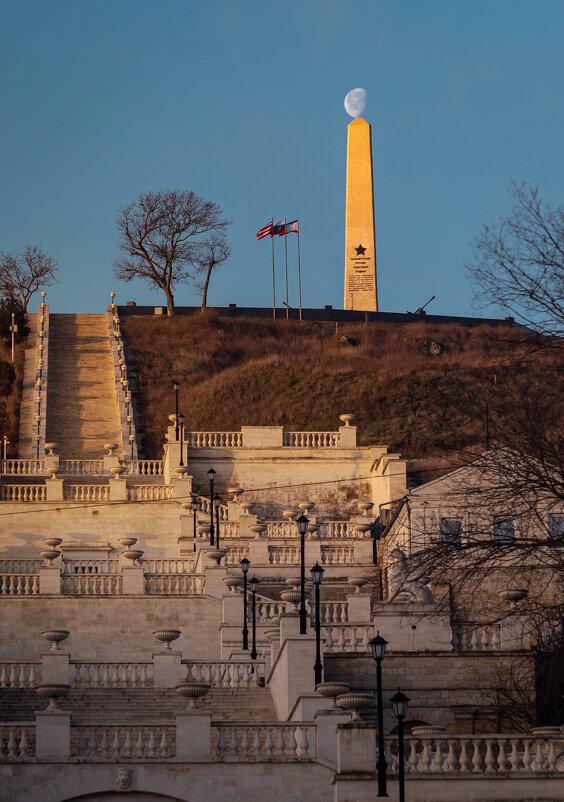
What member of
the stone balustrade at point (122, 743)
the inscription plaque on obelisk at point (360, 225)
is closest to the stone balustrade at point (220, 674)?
the stone balustrade at point (122, 743)

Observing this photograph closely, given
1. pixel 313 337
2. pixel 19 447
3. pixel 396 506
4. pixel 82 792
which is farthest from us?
pixel 313 337

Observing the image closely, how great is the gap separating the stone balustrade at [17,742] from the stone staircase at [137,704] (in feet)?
12.8

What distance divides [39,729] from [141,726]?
1.91 m

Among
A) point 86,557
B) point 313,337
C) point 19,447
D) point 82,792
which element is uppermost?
point 313,337

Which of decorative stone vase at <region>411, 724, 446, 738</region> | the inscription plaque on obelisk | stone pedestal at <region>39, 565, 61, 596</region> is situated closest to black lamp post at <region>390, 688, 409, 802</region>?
decorative stone vase at <region>411, 724, 446, 738</region>

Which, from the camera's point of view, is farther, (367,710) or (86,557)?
(86,557)

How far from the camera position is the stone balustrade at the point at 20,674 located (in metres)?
40.5

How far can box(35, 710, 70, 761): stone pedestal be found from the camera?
33875mm

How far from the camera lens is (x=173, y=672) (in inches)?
1574

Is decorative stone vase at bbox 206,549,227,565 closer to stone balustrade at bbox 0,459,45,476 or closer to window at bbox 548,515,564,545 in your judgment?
window at bbox 548,515,564,545

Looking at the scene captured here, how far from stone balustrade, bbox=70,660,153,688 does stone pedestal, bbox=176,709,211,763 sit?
Result: 6.04 metres

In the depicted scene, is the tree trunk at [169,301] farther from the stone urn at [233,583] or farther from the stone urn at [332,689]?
the stone urn at [332,689]

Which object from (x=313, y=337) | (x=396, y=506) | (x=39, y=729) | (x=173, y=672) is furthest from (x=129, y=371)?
(x=39, y=729)

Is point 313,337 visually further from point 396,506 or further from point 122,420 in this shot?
point 396,506
